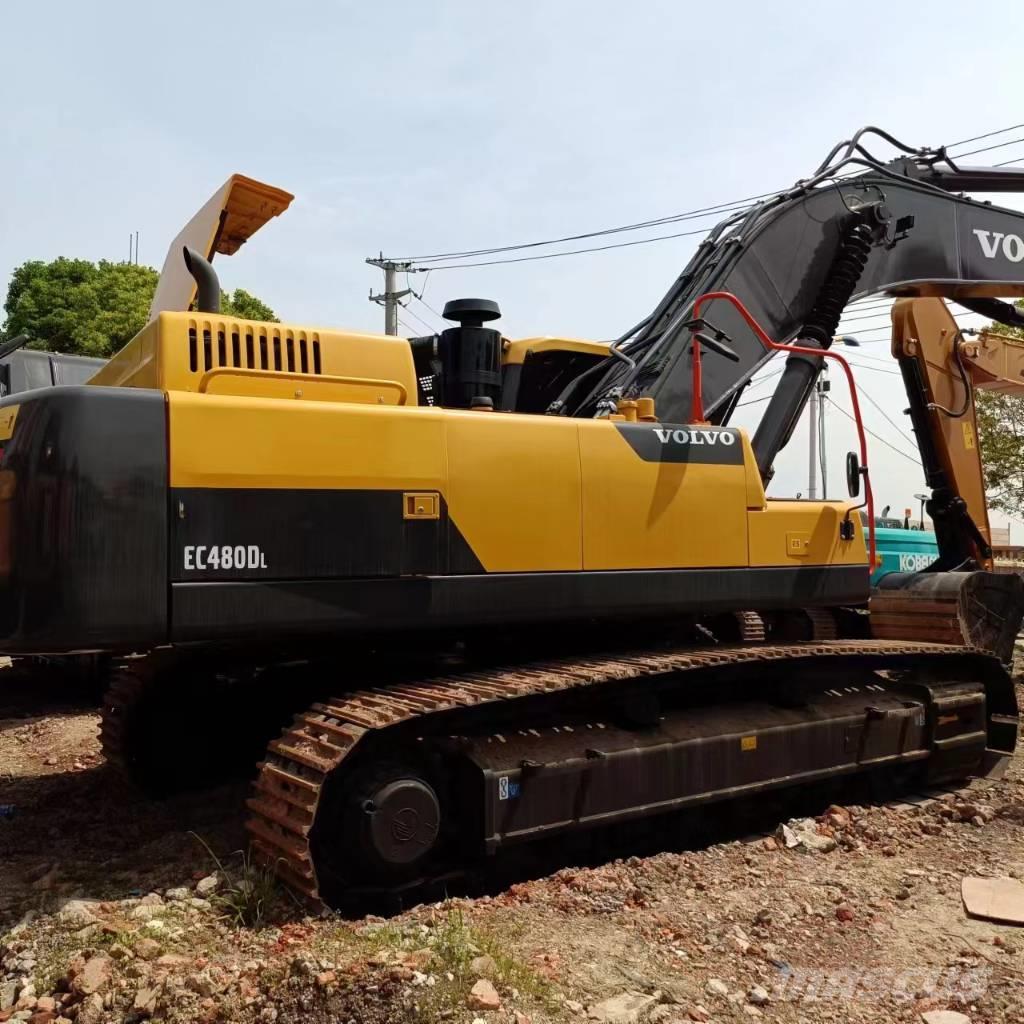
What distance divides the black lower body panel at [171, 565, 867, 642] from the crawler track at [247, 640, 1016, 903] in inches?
9.8

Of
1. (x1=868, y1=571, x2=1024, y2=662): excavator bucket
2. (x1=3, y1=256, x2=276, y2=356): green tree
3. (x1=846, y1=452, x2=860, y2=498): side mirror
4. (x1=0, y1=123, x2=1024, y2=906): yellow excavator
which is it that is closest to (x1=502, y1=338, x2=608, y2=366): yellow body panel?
(x1=0, y1=123, x2=1024, y2=906): yellow excavator

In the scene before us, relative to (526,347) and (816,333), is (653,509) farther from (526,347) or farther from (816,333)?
(816,333)

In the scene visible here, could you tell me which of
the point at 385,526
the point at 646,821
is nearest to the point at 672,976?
the point at 646,821

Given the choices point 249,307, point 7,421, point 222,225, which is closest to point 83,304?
point 249,307

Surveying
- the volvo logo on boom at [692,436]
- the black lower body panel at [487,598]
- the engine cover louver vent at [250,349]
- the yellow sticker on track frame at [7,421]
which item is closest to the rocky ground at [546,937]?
the black lower body panel at [487,598]

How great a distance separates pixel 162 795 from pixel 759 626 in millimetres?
3695

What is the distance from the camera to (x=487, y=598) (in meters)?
4.33

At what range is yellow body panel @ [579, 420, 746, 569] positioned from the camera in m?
4.63

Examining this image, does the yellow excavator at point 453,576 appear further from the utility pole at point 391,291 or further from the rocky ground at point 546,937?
the utility pole at point 391,291

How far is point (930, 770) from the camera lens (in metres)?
6.04

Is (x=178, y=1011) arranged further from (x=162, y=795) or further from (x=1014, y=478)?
(x=1014, y=478)

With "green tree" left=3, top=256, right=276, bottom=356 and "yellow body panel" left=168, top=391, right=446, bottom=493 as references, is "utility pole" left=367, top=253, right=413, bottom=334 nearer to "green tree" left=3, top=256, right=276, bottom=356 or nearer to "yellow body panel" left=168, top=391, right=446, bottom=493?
"green tree" left=3, top=256, right=276, bottom=356

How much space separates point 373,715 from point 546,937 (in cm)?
101

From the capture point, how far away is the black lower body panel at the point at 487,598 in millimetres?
3795
